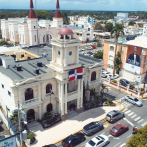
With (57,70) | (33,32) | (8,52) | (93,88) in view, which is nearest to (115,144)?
(93,88)

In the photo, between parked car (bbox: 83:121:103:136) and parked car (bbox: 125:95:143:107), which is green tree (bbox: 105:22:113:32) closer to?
parked car (bbox: 125:95:143:107)

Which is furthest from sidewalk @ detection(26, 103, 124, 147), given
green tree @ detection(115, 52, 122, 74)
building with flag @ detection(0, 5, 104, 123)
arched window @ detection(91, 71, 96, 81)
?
green tree @ detection(115, 52, 122, 74)

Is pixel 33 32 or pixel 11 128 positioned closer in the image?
pixel 11 128

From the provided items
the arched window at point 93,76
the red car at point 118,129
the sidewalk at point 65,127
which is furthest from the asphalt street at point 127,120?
the arched window at point 93,76

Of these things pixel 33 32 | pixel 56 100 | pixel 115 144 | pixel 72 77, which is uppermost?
pixel 33 32

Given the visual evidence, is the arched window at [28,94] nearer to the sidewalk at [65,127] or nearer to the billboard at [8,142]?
the sidewalk at [65,127]

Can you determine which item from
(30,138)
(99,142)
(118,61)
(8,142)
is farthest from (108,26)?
(8,142)

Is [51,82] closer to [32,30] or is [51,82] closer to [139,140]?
[139,140]

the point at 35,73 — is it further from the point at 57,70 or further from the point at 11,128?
the point at 11,128

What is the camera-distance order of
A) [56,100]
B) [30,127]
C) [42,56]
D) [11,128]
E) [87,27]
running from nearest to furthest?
[11,128], [30,127], [56,100], [42,56], [87,27]
